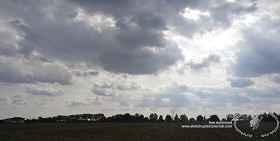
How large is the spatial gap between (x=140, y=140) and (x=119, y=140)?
2.65 meters

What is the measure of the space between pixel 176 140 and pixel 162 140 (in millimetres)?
1826

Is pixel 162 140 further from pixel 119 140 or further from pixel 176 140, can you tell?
pixel 119 140

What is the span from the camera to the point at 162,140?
48344mm

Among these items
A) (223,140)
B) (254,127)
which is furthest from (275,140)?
(254,127)

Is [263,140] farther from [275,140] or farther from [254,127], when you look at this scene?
[254,127]

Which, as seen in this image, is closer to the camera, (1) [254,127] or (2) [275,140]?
(2) [275,140]

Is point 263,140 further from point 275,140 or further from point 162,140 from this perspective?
point 162,140

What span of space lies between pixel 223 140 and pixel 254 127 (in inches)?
1741

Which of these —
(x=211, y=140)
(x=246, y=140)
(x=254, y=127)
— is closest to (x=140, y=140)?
(x=211, y=140)

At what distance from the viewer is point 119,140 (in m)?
46.8

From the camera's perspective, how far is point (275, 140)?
47.4 meters

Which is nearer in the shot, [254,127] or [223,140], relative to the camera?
[223,140]

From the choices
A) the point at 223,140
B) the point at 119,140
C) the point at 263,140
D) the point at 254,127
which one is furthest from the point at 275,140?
the point at 254,127

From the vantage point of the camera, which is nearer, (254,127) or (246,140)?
(246,140)
